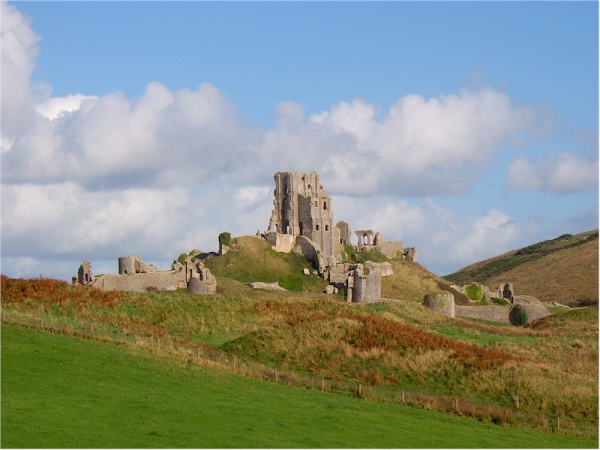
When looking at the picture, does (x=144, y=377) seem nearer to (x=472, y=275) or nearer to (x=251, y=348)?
(x=251, y=348)

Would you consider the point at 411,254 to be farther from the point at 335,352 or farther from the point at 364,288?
the point at 335,352

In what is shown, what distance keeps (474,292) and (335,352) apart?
54911mm

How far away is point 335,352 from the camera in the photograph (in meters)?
37.6

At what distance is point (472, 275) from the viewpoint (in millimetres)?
135500

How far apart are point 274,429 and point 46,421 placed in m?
5.56

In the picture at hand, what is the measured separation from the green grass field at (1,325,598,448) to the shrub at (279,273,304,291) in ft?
154

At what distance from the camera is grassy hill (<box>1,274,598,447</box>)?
29031 mm

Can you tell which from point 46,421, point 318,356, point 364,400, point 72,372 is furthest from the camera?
point 318,356

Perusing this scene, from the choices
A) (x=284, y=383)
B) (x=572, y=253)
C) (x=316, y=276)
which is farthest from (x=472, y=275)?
(x=284, y=383)

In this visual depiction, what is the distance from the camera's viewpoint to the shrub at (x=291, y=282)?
78.6m

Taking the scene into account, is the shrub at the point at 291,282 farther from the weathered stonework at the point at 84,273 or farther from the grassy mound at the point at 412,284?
the weathered stonework at the point at 84,273

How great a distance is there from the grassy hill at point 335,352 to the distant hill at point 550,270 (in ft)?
163

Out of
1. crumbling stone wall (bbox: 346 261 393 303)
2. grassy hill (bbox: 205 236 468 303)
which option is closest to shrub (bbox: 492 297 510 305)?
grassy hill (bbox: 205 236 468 303)

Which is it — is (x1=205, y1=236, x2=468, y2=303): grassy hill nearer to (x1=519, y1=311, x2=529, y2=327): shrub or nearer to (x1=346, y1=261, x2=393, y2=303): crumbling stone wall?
(x1=346, y1=261, x2=393, y2=303): crumbling stone wall
